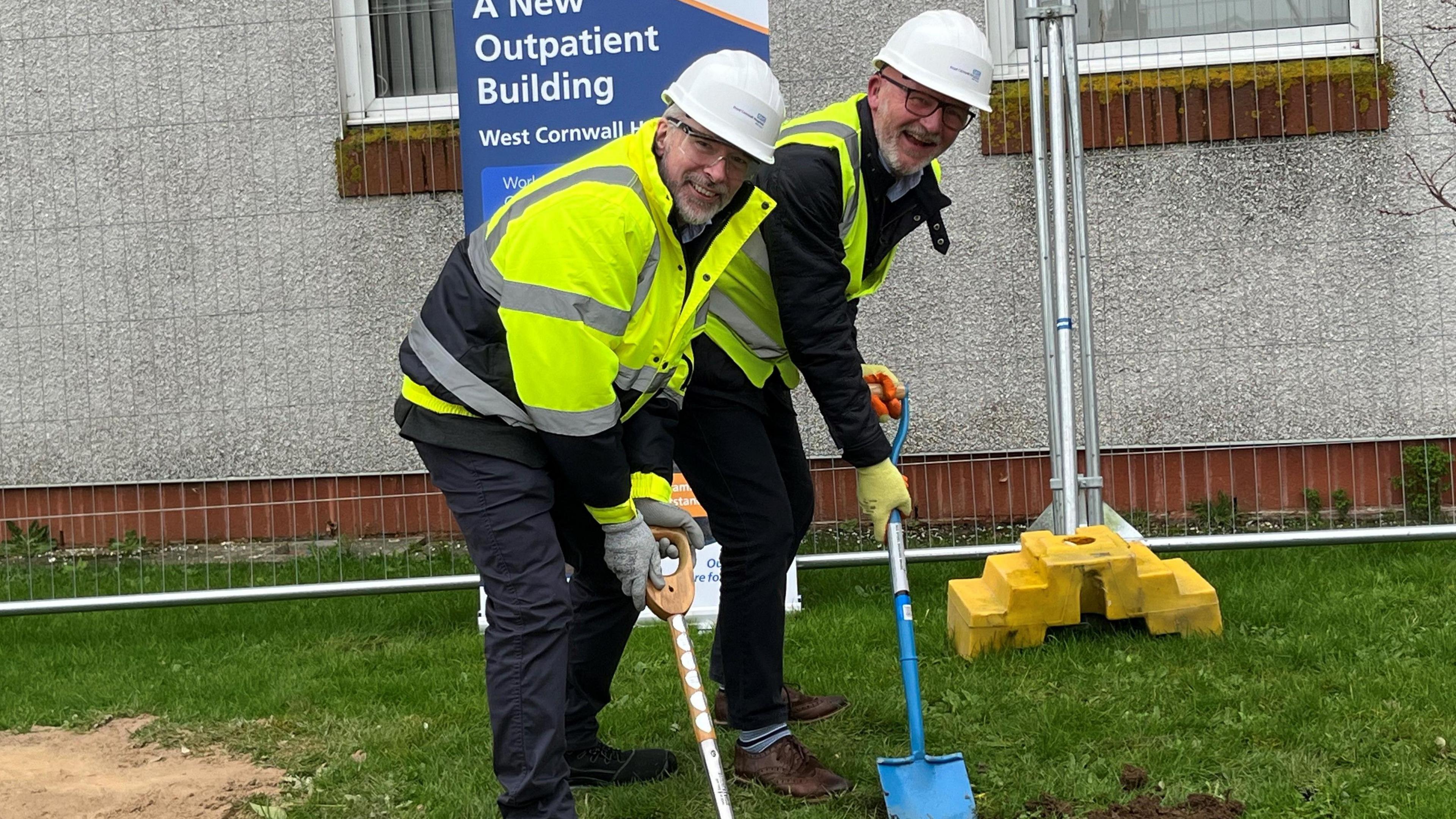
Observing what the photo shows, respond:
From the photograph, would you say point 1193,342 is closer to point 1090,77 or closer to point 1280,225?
point 1280,225

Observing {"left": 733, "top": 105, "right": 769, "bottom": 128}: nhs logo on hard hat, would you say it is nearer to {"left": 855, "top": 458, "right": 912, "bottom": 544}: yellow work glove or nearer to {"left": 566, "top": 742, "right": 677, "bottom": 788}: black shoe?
{"left": 855, "top": 458, "right": 912, "bottom": 544}: yellow work glove

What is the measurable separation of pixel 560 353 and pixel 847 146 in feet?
3.84

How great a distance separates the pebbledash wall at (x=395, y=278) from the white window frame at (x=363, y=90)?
0.28ft

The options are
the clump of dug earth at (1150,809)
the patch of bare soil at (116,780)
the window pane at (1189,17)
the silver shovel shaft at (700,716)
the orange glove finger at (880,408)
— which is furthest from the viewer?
the window pane at (1189,17)

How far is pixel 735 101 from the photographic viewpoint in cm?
308

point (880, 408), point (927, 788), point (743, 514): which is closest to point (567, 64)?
point (880, 408)

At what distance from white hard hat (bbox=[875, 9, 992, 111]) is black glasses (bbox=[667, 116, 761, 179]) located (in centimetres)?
76

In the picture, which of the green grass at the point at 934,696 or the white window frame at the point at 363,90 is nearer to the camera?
the green grass at the point at 934,696

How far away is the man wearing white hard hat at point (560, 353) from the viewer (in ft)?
9.87

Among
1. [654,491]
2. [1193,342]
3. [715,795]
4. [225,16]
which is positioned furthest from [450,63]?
[715,795]

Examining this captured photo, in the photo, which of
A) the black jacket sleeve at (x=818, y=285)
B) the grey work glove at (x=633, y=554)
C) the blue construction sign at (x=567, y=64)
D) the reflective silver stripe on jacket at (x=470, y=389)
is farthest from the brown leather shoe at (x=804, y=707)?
the blue construction sign at (x=567, y=64)

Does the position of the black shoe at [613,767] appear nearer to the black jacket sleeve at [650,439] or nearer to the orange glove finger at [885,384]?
the black jacket sleeve at [650,439]

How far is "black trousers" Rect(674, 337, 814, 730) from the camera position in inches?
152

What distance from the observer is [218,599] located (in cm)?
596
